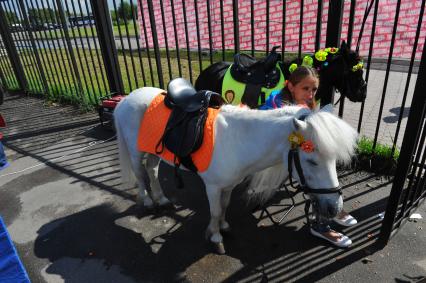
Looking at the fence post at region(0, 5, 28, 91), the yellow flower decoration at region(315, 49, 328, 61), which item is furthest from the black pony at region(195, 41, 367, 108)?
the fence post at region(0, 5, 28, 91)

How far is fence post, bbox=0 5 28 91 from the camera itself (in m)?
7.34

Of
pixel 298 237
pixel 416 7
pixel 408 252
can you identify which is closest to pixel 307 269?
pixel 298 237

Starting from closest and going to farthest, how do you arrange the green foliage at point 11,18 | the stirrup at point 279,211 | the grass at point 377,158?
the stirrup at point 279,211, the grass at point 377,158, the green foliage at point 11,18

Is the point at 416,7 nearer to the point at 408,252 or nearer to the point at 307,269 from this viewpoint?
the point at 408,252

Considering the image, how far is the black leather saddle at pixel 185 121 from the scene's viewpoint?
7.97 feet

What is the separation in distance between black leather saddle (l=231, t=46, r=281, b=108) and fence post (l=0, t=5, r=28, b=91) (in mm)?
6892

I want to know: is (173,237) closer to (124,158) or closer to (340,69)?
(124,158)

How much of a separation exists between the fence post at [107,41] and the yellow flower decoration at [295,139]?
4.65 m

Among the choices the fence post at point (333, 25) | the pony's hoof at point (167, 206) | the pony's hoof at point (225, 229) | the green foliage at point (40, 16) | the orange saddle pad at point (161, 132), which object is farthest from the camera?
the green foliage at point (40, 16)

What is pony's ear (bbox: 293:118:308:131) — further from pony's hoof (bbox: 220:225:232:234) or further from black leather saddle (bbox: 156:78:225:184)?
pony's hoof (bbox: 220:225:232:234)

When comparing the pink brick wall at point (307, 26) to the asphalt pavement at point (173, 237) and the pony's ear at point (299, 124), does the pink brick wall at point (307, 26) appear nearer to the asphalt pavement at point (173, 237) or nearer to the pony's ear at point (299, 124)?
the asphalt pavement at point (173, 237)

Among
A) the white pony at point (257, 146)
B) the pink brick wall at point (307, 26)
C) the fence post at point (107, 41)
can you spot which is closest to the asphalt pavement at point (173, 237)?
the white pony at point (257, 146)

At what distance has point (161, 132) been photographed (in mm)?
2742

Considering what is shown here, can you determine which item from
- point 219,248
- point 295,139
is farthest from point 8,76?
point 295,139
